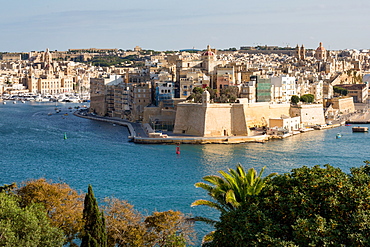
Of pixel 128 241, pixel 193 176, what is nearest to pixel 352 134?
pixel 193 176

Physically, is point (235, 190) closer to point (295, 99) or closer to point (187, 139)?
point (187, 139)

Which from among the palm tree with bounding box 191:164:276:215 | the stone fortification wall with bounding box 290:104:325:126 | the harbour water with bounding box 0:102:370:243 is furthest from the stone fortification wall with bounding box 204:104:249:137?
the palm tree with bounding box 191:164:276:215

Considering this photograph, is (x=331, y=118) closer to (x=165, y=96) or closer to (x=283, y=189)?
(x=165, y=96)

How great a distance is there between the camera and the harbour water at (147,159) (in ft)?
48.4

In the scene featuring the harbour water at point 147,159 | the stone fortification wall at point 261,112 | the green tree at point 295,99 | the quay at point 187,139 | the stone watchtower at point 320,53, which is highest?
the stone watchtower at point 320,53

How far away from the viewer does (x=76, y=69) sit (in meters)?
78.6

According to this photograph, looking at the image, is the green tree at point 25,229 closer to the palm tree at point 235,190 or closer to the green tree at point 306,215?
the palm tree at point 235,190

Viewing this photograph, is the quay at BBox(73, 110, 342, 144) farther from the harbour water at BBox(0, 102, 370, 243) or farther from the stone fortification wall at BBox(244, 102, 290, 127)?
the stone fortification wall at BBox(244, 102, 290, 127)

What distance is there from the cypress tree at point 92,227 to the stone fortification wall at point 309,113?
22268 millimetres

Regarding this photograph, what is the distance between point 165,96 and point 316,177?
22.1 metres

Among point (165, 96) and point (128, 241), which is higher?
point (165, 96)

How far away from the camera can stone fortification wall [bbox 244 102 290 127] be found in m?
26.2

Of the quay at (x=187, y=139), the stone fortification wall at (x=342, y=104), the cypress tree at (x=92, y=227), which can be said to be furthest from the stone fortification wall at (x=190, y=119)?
the cypress tree at (x=92, y=227)

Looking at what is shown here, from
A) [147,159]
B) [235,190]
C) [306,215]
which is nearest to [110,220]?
[235,190]
